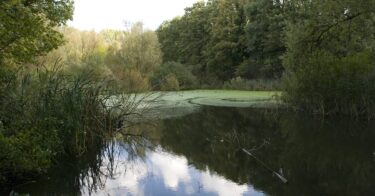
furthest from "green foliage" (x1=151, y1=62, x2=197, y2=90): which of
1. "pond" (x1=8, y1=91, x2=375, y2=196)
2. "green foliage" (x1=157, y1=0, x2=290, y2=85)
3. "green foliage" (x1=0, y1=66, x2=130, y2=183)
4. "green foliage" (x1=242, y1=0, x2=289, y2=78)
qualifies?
"green foliage" (x1=0, y1=66, x2=130, y2=183)

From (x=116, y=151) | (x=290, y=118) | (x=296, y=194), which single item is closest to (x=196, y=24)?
(x=290, y=118)

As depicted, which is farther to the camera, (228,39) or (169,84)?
(228,39)

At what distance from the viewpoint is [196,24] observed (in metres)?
39.8

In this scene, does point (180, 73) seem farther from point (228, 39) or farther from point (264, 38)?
point (228, 39)

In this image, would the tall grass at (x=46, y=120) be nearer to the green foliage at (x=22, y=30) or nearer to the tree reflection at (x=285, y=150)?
the green foliage at (x=22, y=30)

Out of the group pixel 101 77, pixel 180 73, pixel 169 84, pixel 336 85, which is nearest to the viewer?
pixel 101 77

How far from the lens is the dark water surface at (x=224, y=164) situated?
5.90 metres

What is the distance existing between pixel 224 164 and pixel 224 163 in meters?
0.07

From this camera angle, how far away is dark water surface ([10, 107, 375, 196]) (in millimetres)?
5898

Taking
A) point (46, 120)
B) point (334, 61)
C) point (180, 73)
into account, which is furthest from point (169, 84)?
point (46, 120)

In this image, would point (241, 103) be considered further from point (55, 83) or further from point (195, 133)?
point (55, 83)

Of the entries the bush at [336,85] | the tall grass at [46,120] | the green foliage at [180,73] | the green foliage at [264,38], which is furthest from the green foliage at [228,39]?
the tall grass at [46,120]

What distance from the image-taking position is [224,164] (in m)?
7.28

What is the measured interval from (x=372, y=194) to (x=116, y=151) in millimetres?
4899
